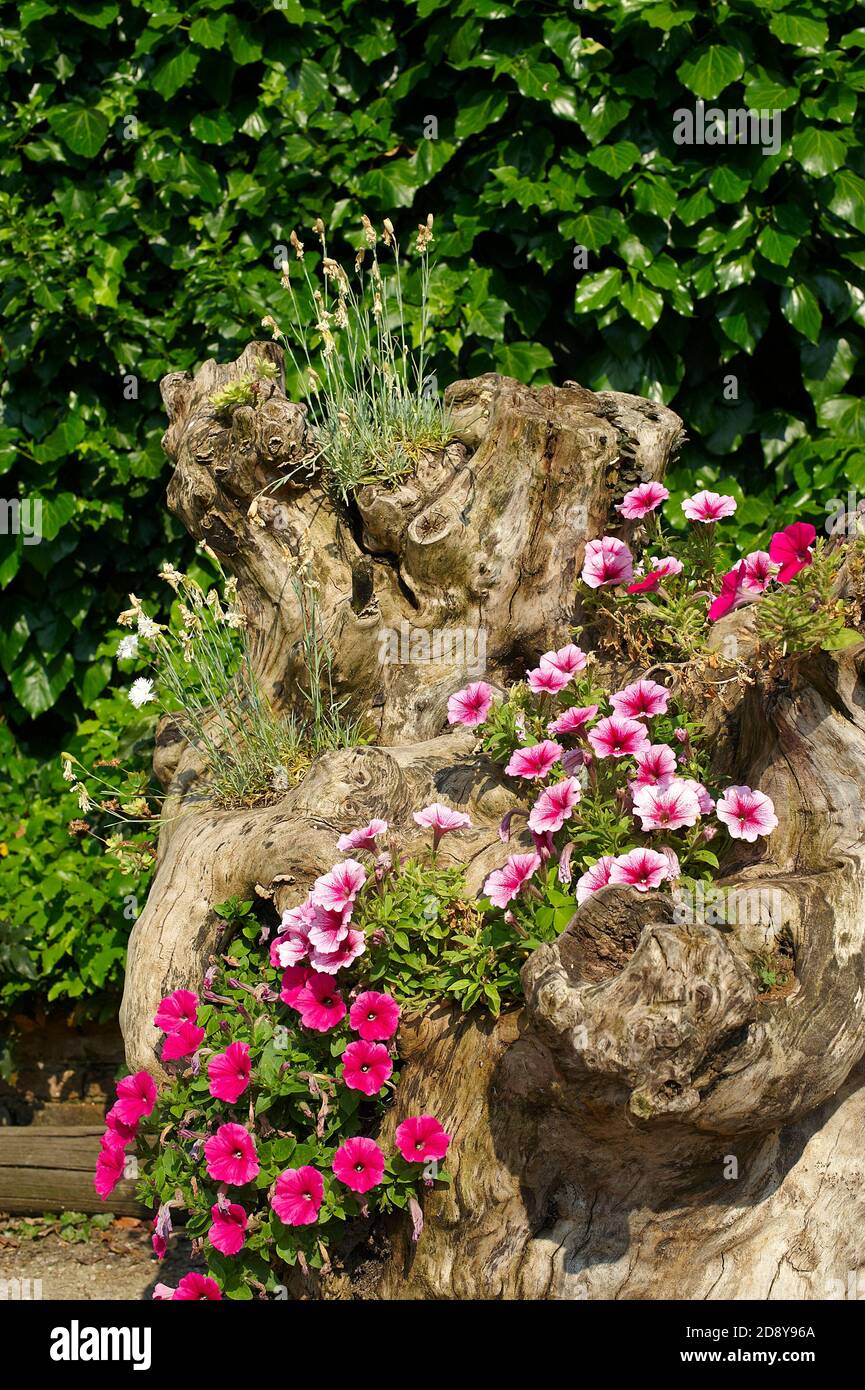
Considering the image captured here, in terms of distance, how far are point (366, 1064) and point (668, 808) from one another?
2.80 ft

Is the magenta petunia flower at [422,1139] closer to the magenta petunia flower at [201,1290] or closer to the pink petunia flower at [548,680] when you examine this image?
the magenta petunia flower at [201,1290]

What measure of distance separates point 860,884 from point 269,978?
138 centimetres

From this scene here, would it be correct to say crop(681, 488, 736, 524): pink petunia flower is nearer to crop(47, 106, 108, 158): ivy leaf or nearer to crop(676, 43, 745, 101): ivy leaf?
crop(676, 43, 745, 101): ivy leaf

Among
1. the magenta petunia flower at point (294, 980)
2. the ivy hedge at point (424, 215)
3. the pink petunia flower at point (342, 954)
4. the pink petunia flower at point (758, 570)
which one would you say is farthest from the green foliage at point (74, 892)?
the pink petunia flower at point (758, 570)

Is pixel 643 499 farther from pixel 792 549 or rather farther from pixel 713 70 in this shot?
pixel 713 70

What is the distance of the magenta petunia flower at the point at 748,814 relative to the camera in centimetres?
284

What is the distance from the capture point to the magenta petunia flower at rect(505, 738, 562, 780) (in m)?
3.07

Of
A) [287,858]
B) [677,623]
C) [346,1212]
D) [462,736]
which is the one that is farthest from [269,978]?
[677,623]

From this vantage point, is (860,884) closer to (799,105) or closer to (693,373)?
(693,373)

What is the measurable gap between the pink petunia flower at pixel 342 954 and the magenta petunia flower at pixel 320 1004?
33mm

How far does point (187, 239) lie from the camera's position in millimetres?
5168

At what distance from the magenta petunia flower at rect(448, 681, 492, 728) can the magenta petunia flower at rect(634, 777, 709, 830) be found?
55 centimetres

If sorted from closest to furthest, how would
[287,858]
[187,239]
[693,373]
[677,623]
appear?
[287,858] < [677,623] < [693,373] < [187,239]

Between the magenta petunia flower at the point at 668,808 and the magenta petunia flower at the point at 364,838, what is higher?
the magenta petunia flower at the point at 668,808
